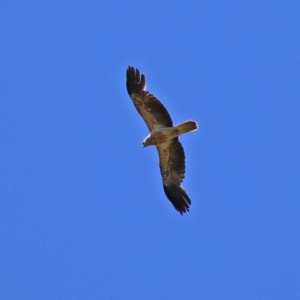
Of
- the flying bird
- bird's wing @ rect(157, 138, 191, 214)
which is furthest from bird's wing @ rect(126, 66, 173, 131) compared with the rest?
bird's wing @ rect(157, 138, 191, 214)

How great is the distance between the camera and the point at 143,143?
72.8 ft

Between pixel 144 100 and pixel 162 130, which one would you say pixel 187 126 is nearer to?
pixel 162 130

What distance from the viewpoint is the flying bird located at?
856 inches

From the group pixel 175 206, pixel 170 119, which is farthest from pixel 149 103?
pixel 175 206

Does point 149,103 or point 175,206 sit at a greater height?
point 149,103

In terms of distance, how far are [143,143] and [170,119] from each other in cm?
103

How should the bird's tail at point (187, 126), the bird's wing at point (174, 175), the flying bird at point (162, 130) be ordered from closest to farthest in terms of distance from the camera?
the bird's tail at point (187, 126) → the flying bird at point (162, 130) → the bird's wing at point (174, 175)

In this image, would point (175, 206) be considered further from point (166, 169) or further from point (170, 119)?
point (170, 119)

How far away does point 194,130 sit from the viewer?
70.1 feet

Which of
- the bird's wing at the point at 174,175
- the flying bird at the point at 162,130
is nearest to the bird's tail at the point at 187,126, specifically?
the flying bird at the point at 162,130

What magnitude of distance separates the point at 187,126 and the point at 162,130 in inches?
28.1

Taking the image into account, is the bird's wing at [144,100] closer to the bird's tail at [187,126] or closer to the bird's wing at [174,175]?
the bird's tail at [187,126]

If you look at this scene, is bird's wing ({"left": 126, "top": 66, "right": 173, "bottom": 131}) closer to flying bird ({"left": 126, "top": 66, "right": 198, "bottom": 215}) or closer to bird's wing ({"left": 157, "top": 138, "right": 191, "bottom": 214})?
flying bird ({"left": 126, "top": 66, "right": 198, "bottom": 215})

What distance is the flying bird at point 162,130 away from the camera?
21.7 meters
